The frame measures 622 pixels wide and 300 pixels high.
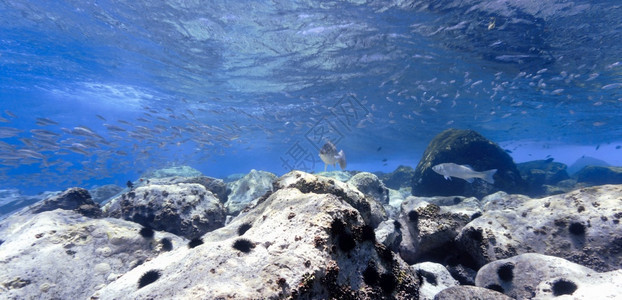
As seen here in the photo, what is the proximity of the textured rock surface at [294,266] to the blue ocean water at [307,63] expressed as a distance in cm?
1418

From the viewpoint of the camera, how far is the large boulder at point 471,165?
14.8 meters

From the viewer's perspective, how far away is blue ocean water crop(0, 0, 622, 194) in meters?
14.6

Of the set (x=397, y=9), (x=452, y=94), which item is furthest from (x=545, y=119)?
(x=397, y=9)

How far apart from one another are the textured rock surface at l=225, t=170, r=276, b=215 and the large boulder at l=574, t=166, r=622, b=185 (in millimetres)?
22917

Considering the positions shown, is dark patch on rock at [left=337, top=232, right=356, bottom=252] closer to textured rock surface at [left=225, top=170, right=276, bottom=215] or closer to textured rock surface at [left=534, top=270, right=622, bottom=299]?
textured rock surface at [left=534, top=270, right=622, bottom=299]

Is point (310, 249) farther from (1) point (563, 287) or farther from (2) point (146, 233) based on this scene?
(2) point (146, 233)

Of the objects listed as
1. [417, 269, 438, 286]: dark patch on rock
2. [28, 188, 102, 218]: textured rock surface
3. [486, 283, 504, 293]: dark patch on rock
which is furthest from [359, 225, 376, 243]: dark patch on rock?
[28, 188, 102, 218]: textured rock surface

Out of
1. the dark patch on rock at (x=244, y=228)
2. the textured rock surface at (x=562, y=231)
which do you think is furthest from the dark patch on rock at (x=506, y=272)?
the dark patch on rock at (x=244, y=228)

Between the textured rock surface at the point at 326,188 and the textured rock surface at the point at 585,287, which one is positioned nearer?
the textured rock surface at the point at 585,287

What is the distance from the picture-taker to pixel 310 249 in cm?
207

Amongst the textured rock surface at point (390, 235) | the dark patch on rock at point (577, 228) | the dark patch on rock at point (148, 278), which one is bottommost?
the dark patch on rock at point (148, 278)

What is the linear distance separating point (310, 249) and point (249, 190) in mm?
8109

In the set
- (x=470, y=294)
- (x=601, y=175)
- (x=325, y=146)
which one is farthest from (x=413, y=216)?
(x=601, y=175)

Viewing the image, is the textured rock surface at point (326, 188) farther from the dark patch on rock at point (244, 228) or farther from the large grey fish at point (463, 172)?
the large grey fish at point (463, 172)
